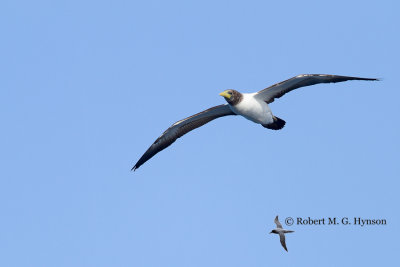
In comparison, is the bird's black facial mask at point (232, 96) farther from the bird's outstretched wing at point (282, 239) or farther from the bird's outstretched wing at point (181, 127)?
the bird's outstretched wing at point (282, 239)

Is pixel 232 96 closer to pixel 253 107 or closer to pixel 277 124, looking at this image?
pixel 253 107

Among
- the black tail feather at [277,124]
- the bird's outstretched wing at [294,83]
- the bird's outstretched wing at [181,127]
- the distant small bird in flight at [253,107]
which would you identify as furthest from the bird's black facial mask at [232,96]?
the black tail feather at [277,124]

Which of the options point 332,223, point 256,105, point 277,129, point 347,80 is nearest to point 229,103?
point 256,105

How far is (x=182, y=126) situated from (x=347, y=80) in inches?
257

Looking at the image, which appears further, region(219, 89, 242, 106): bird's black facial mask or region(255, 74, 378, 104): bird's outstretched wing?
region(219, 89, 242, 106): bird's black facial mask

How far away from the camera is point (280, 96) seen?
20766 millimetres

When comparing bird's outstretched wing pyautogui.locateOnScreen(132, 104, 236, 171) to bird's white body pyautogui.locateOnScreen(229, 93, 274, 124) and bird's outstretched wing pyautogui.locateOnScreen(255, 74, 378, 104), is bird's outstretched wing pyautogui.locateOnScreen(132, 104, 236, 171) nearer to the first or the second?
bird's white body pyautogui.locateOnScreen(229, 93, 274, 124)

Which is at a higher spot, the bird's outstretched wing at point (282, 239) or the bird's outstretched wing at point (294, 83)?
the bird's outstretched wing at point (294, 83)

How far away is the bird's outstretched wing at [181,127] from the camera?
21.8 m

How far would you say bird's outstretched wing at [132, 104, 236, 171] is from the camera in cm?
2178

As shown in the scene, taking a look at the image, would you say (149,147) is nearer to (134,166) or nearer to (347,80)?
(134,166)

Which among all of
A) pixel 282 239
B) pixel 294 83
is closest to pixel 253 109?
pixel 294 83

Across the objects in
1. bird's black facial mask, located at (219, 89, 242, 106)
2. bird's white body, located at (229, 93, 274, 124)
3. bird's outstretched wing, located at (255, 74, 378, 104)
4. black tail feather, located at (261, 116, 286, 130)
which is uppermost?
bird's outstretched wing, located at (255, 74, 378, 104)

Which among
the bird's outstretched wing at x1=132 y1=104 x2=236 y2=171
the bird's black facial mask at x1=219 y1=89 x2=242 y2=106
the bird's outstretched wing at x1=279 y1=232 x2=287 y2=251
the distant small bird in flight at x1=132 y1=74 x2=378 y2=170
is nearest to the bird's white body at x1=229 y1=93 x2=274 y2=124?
the distant small bird in flight at x1=132 y1=74 x2=378 y2=170
